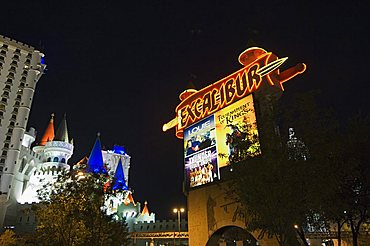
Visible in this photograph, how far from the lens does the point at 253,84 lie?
20484mm

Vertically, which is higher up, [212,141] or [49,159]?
[49,159]

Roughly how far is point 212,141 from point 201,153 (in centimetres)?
147

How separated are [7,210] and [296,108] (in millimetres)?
52014

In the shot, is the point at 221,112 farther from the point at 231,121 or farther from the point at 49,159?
the point at 49,159

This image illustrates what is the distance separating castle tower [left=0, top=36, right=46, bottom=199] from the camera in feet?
168

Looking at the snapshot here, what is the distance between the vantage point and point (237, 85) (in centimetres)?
2170

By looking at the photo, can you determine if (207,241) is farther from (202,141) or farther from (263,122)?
(263,122)

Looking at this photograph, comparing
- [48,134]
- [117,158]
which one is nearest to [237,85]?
[48,134]

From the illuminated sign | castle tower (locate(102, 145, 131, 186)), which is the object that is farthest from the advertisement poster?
castle tower (locate(102, 145, 131, 186))

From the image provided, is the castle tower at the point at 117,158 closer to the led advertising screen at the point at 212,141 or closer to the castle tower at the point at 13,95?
the castle tower at the point at 13,95

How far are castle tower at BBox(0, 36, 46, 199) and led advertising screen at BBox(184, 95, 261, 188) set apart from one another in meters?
38.8

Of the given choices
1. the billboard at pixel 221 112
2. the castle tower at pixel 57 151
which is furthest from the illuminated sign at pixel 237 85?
the castle tower at pixel 57 151

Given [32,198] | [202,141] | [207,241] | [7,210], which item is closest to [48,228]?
[207,241]

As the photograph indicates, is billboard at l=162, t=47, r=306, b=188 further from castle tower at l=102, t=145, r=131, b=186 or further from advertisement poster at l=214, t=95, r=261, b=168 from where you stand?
castle tower at l=102, t=145, r=131, b=186
